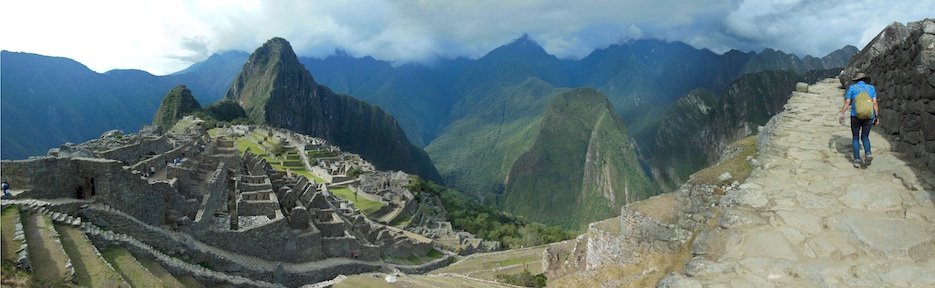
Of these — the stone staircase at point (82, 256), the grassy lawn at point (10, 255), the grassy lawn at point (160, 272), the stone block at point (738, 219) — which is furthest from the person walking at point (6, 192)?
the stone block at point (738, 219)

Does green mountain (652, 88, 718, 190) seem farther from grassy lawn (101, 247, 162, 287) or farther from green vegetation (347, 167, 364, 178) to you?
grassy lawn (101, 247, 162, 287)

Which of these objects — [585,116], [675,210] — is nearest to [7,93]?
[675,210]

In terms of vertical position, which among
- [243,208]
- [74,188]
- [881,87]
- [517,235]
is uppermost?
[881,87]

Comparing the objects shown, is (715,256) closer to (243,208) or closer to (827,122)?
(827,122)

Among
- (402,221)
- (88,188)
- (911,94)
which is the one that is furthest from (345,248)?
(911,94)

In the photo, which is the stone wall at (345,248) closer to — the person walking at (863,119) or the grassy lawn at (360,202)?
the grassy lawn at (360,202)

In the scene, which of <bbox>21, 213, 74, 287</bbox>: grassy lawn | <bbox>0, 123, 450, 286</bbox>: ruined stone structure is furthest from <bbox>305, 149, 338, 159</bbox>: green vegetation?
<bbox>21, 213, 74, 287</bbox>: grassy lawn
